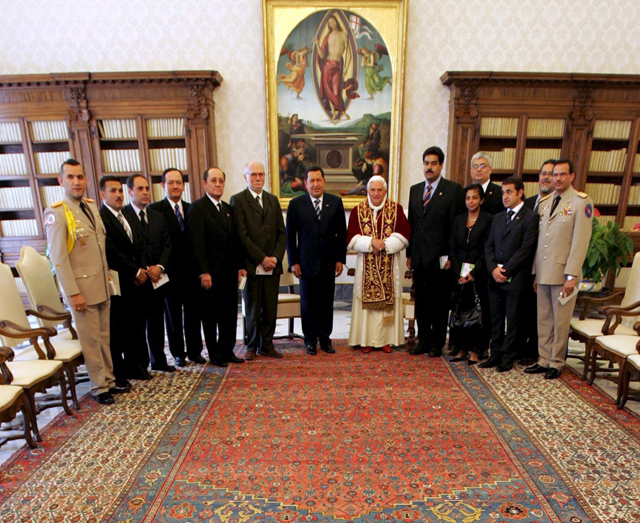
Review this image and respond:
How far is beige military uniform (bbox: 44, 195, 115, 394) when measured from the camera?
2.68 m

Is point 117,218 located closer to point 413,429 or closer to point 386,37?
point 413,429

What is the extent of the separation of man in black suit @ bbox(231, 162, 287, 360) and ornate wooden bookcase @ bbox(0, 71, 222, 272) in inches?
81.8

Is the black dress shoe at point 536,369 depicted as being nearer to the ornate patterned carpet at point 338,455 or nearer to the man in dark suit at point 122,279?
the ornate patterned carpet at point 338,455

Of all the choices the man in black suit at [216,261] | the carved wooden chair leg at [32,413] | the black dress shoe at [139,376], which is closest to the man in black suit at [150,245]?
the man in black suit at [216,261]

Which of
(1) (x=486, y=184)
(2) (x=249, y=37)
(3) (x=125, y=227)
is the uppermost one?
(2) (x=249, y=37)

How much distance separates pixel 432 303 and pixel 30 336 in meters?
3.27

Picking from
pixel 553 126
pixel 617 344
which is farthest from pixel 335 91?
pixel 617 344

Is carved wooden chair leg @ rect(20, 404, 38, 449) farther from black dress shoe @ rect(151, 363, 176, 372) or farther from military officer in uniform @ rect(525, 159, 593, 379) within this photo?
military officer in uniform @ rect(525, 159, 593, 379)

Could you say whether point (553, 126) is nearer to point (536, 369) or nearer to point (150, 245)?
point (536, 369)

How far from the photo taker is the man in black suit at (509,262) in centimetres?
336

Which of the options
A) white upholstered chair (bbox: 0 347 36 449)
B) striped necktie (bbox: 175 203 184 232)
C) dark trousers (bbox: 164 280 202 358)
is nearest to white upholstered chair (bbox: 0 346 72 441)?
white upholstered chair (bbox: 0 347 36 449)

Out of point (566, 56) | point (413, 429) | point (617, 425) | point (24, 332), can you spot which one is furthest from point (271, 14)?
point (617, 425)

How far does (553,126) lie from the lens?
17.8 feet

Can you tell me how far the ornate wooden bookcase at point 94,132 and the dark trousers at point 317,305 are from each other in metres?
2.54
